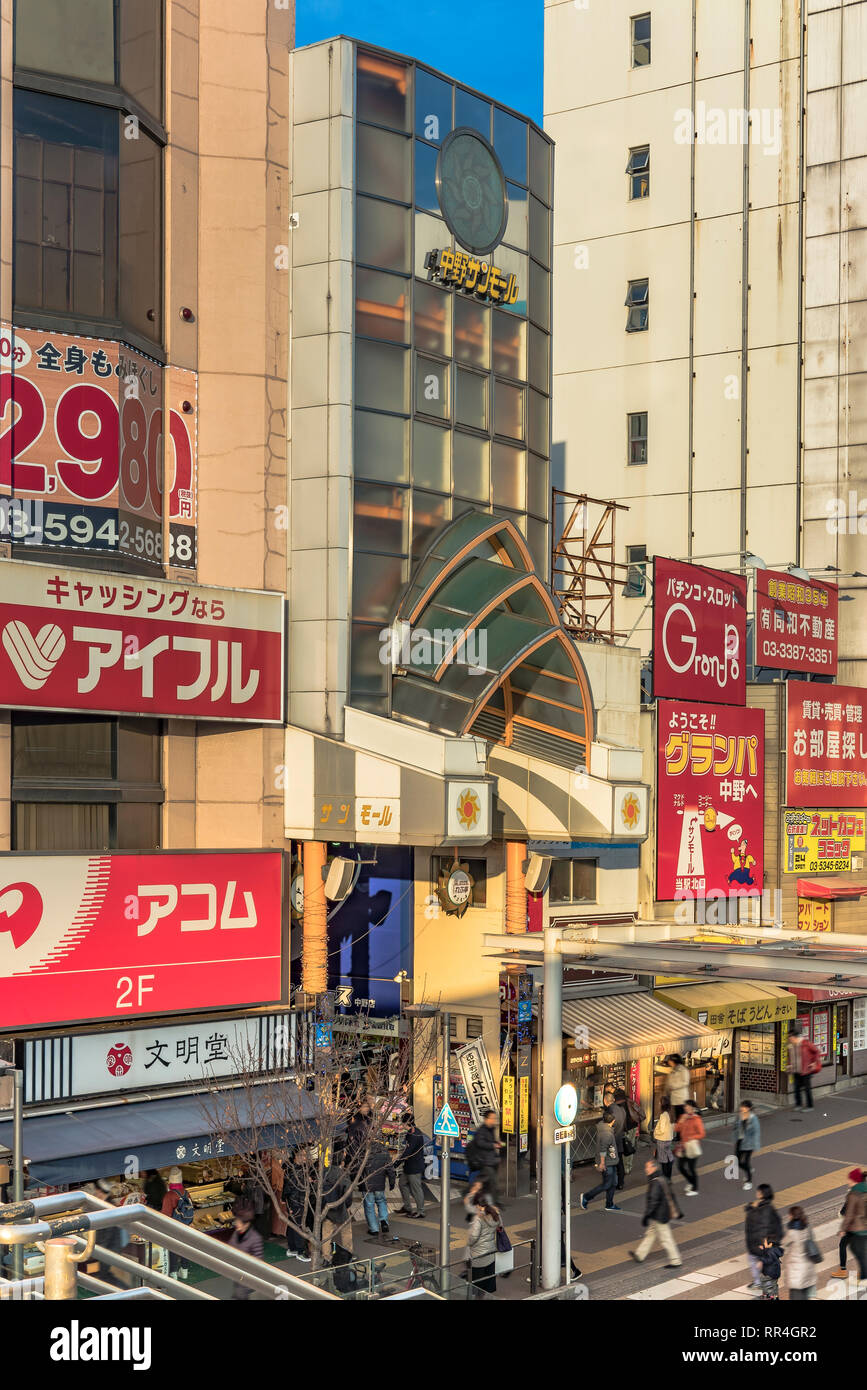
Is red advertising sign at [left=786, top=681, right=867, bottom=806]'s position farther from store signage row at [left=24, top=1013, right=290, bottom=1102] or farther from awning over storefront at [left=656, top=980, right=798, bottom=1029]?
store signage row at [left=24, top=1013, right=290, bottom=1102]

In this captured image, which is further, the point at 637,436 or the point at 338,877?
the point at 637,436

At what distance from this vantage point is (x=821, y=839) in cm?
4100

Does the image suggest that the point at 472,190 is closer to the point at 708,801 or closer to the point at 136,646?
the point at 136,646

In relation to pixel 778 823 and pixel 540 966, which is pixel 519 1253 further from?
pixel 778 823

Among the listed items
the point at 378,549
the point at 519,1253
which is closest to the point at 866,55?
the point at 378,549

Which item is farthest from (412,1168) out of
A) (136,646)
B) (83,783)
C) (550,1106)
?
Result: (136,646)

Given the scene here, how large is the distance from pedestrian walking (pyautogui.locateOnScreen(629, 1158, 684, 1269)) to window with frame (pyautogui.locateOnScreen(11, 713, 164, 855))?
9366mm

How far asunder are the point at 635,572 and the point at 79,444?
27.6 m

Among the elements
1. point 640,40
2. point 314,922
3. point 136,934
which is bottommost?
point 314,922

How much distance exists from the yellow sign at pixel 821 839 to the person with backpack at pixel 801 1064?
14.2 ft

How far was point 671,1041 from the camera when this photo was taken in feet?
102

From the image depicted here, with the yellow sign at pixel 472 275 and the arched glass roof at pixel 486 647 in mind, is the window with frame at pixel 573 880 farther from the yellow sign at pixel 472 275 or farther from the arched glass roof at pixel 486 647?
the yellow sign at pixel 472 275

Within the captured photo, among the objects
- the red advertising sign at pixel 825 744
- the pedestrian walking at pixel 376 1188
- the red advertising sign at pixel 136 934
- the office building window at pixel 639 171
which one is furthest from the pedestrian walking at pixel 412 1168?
the office building window at pixel 639 171

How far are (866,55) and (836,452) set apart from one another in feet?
40.0
